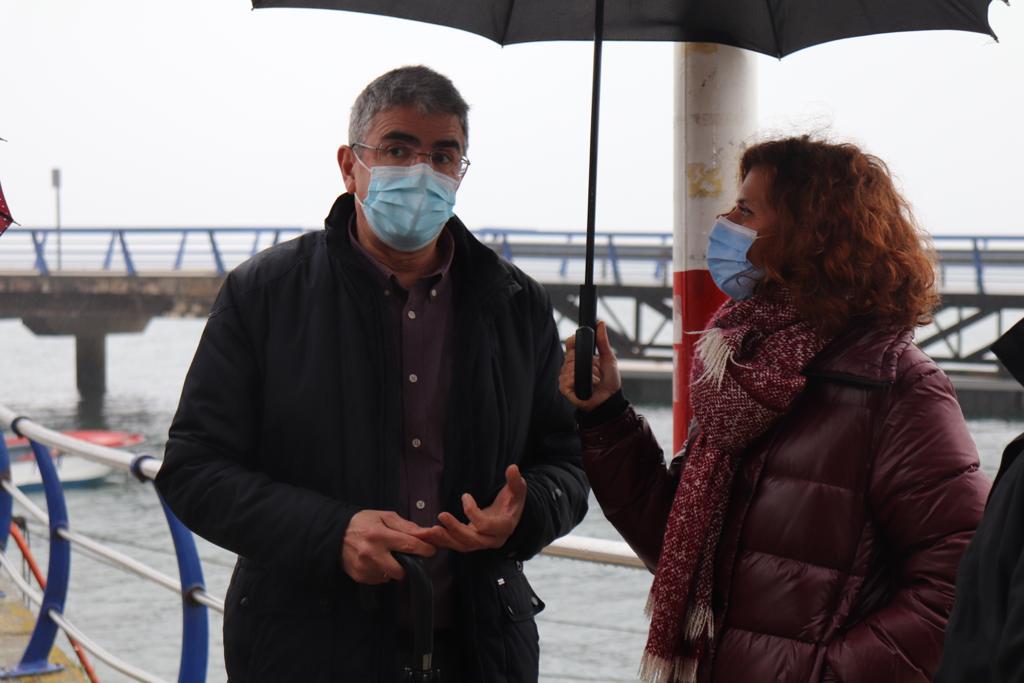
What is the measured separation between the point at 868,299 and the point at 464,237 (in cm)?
72

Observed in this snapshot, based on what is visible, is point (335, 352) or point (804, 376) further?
point (335, 352)

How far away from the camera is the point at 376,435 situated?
2010 millimetres

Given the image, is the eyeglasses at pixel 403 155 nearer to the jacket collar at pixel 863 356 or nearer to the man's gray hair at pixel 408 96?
the man's gray hair at pixel 408 96

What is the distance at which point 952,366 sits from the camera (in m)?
25.3

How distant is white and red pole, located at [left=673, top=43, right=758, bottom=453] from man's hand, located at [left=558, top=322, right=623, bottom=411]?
645 millimetres

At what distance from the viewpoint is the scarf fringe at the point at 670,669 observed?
6.38ft

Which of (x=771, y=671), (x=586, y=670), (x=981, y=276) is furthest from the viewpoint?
(x=981, y=276)

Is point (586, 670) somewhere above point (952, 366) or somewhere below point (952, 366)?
below

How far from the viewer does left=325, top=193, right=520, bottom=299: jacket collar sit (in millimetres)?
2111

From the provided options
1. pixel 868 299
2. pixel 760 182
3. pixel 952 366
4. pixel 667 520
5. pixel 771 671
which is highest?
pixel 760 182

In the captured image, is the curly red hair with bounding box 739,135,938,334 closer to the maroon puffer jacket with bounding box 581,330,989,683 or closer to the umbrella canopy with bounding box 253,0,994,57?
the maroon puffer jacket with bounding box 581,330,989,683

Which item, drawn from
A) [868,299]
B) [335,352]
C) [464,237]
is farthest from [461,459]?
[868,299]

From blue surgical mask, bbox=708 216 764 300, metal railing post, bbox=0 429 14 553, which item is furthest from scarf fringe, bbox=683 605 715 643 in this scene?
metal railing post, bbox=0 429 14 553

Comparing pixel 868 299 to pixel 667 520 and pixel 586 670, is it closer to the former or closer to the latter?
pixel 667 520
